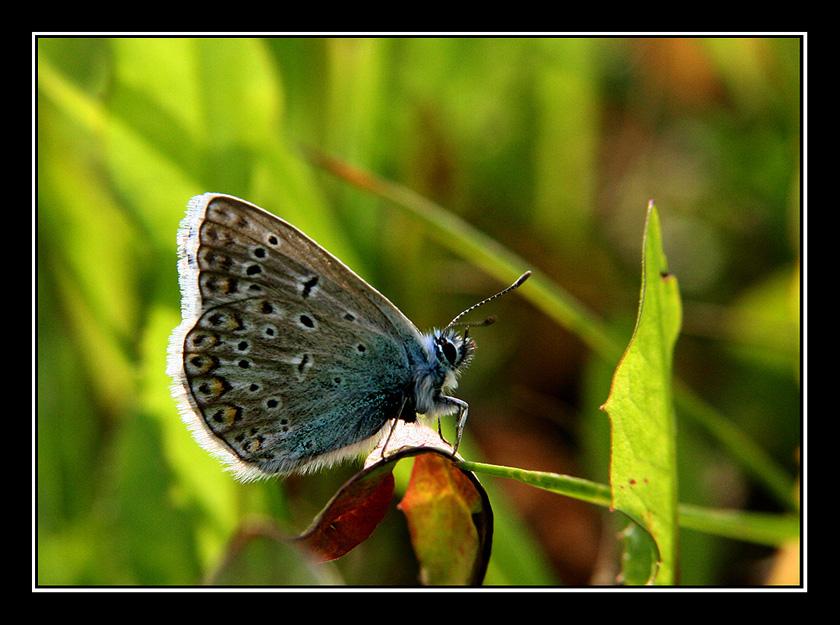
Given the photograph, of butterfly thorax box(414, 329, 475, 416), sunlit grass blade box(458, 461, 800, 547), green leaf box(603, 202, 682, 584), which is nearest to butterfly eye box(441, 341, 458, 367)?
butterfly thorax box(414, 329, 475, 416)

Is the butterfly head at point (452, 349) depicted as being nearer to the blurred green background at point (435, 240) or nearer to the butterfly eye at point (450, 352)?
the butterfly eye at point (450, 352)

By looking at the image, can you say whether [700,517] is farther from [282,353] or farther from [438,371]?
[282,353]

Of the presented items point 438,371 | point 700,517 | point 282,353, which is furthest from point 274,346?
point 700,517

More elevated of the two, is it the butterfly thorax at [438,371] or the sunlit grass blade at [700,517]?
the butterfly thorax at [438,371]

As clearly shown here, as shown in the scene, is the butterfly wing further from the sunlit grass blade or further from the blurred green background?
the sunlit grass blade

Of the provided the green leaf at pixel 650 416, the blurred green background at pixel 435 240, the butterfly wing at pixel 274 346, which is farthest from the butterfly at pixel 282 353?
the green leaf at pixel 650 416

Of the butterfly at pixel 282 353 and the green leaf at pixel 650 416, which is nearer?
the green leaf at pixel 650 416
